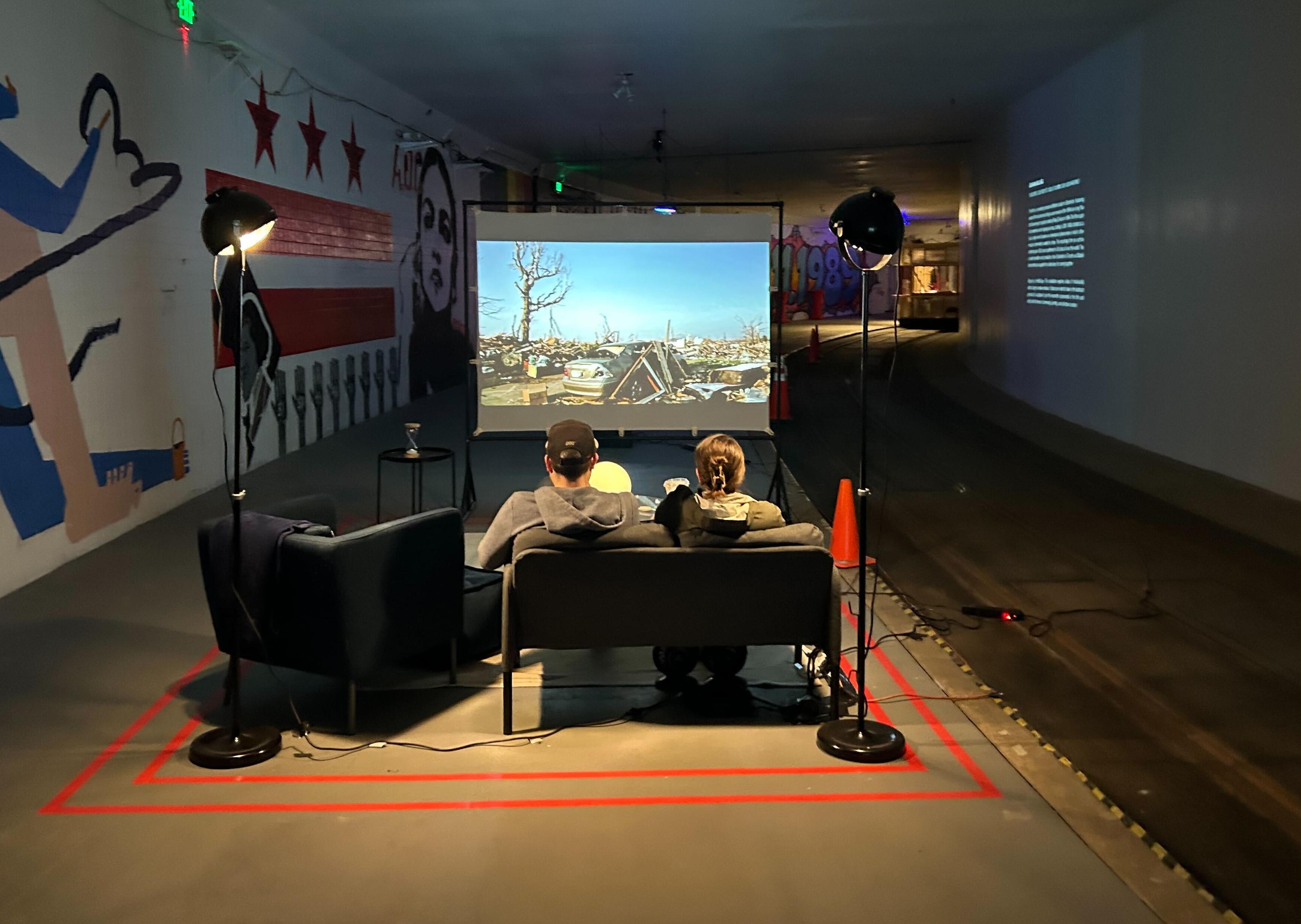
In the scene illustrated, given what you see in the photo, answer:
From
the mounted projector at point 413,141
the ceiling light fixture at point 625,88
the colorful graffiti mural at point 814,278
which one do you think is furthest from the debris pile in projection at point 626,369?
the colorful graffiti mural at point 814,278

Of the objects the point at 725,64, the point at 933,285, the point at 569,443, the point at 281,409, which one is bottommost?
the point at 281,409

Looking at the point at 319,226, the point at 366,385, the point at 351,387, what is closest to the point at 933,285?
the point at 366,385

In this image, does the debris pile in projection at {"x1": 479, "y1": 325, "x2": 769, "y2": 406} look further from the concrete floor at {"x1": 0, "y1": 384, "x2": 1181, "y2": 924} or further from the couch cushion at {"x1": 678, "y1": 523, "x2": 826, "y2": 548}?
the couch cushion at {"x1": 678, "y1": 523, "x2": 826, "y2": 548}

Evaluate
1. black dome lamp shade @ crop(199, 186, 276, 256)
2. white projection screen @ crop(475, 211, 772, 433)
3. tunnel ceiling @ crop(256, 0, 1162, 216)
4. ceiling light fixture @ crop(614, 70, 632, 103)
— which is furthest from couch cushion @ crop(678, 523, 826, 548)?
ceiling light fixture @ crop(614, 70, 632, 103)

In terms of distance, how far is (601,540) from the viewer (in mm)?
3576

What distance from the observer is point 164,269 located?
7215 mm

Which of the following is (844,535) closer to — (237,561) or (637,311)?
(637,311)

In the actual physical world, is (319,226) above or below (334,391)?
above

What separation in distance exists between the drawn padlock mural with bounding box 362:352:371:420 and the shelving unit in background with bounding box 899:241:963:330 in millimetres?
17442

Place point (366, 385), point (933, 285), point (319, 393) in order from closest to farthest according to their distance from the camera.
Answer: point (319, 393)
point (366, 385)
point (933, 285)

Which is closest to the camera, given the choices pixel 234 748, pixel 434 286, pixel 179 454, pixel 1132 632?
pixel 234 748

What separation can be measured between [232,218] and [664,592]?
5.93ft

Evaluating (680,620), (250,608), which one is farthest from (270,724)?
(680,620)

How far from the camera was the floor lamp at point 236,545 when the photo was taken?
3.42 metres
